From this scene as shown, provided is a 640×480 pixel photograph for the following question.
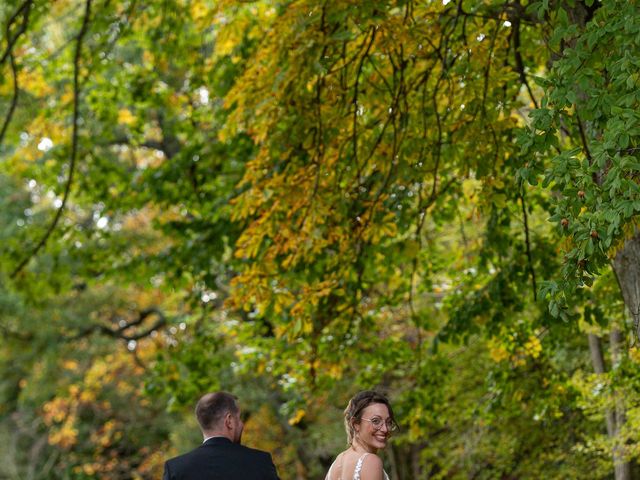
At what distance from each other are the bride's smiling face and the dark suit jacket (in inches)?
19.8

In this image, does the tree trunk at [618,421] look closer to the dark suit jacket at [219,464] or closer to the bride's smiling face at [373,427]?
the bride's smiling face at [373,427]

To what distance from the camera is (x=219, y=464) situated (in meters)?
5.07

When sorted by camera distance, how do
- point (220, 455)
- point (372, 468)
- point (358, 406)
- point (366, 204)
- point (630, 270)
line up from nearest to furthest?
point (372, 468), point (220, 455), point (358, 406), point (630, 270), point (366, 204)

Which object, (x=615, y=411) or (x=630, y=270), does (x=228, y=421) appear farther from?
(x=615, y=411)

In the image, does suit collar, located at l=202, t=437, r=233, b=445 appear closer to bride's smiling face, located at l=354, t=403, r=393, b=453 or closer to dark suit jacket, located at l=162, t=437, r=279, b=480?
dark suit jacket, located at l=162, t=437, r=279, b=480

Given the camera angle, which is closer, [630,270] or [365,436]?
[365,436]

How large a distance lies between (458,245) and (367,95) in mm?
5715

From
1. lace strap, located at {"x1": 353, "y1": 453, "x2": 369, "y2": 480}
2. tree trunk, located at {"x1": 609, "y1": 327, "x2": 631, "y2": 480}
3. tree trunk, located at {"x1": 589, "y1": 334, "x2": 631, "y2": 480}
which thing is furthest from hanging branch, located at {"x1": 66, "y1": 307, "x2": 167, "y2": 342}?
lace strap, located at {"x1": 353, "y1": 453, "x2": 369, "y2": 480}

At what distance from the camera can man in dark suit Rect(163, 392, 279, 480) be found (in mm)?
5047

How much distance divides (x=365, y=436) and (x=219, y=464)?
0.76 metres

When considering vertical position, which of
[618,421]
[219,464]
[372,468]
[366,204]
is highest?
[366,204]

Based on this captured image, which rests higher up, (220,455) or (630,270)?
(630,270)

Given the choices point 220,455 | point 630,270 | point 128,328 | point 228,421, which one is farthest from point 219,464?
point 128,328

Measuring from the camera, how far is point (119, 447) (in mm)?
30656
